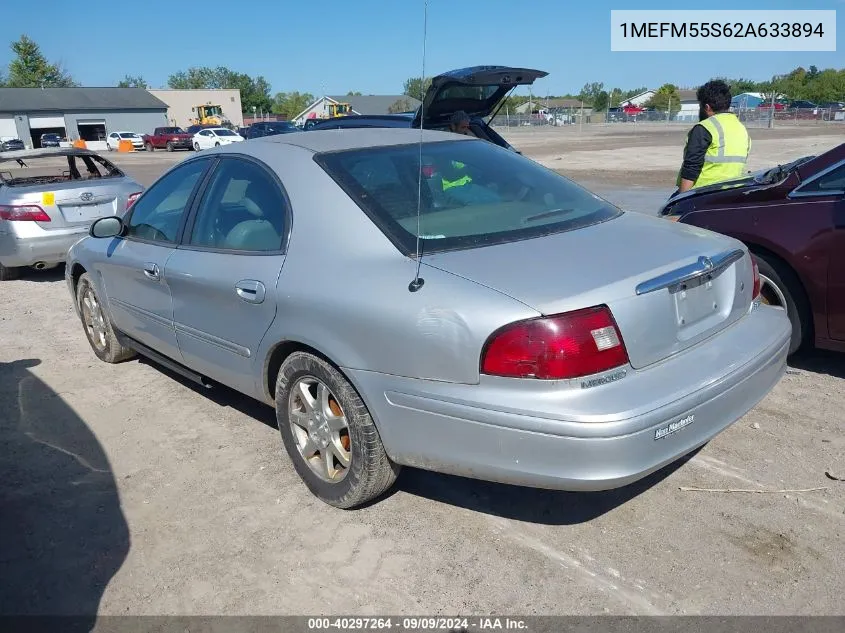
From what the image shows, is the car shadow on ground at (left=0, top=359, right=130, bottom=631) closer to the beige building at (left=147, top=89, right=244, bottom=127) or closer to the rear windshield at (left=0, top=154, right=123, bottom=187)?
the rear windshield at (left=0, top=154, right=123, bottom=187)

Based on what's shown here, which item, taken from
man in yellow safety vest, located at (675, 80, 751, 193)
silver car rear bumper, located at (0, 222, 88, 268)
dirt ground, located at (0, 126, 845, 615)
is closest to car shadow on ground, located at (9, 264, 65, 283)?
silver car rear bumper, located at (0, 222, 88, 268)

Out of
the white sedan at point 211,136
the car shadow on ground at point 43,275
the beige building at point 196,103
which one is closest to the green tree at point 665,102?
the beige building at point 196,103

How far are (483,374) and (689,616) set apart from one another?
111cm

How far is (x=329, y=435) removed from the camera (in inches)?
128

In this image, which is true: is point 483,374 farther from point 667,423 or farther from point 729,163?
point 729,163

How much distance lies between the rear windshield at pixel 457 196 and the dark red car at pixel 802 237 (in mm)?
1460

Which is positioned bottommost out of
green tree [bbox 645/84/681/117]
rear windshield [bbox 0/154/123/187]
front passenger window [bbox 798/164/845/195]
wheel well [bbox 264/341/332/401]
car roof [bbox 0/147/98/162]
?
wheel well [bbox 264/341/332/401]

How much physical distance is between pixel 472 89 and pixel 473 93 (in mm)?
142

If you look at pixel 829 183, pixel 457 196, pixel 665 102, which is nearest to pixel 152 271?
pixel 457 196

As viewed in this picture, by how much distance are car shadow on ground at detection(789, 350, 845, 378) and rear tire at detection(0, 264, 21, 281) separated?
8.03 metres

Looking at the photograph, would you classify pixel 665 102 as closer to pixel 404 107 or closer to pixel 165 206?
pixel 404 107

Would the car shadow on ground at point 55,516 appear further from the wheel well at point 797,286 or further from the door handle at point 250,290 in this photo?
the wheel well at point 797,286

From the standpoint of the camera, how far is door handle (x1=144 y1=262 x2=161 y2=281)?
13.6 ft

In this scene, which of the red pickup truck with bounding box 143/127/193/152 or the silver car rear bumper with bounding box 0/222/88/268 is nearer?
the silver car rear bumper with bounding box 0/222/88/268
